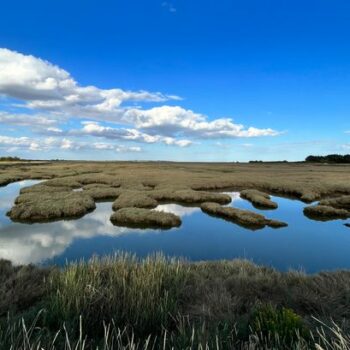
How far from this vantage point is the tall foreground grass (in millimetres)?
5074

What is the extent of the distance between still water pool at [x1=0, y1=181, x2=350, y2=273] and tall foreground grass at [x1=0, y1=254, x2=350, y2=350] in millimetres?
5576

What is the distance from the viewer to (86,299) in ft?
21.4

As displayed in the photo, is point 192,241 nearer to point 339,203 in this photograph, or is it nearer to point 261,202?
point 261,202

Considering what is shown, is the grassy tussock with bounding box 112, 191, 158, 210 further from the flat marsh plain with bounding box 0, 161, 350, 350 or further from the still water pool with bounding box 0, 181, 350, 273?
the flat marsh plain with bounding box 0, 161, 350, 350

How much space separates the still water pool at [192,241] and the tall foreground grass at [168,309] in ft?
18.3

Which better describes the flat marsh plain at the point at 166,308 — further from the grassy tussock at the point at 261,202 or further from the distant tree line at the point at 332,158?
the distant tree line at the point at 332,158

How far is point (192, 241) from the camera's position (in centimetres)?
1920

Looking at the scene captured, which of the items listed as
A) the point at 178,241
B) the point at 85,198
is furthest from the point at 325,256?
the point at 85,198

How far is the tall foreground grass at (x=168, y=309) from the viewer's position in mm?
5074

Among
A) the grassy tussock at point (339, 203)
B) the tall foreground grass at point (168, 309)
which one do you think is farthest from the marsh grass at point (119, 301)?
the grassy tussock at point (339, 203)

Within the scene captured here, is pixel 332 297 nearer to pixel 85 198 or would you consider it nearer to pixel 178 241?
pixel 178 241

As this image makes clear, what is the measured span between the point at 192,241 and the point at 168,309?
12694 mm

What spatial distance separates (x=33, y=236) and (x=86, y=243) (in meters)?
3.52

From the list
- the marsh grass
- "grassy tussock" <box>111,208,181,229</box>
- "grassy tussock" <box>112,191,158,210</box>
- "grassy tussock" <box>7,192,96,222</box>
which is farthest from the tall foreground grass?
"grassy tussock" <box>112,191,158,210</box>
